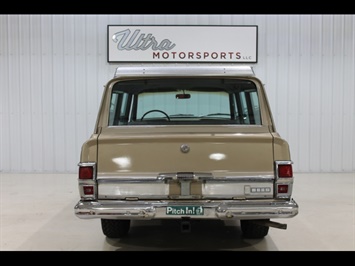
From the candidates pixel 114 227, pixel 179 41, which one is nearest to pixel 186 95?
pixel 114 227

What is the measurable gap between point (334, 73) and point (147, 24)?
4.66 metres

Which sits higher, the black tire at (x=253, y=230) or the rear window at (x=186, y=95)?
the rear window at (x=186, y=95)

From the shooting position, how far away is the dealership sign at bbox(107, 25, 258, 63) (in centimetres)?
874

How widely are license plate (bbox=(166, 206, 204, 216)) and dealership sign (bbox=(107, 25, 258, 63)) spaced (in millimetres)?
5919

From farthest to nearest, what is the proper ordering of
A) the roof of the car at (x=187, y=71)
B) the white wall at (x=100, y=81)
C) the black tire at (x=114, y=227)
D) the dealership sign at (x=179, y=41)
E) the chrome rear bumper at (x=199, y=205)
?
the white wall at (x=100, y=81), the dealership sign at (x=179, y=41), the black tire at (x=114, y=227), the roof of the car at (x=187, y=71), the chrome rear bumper at (x=199, y=205)

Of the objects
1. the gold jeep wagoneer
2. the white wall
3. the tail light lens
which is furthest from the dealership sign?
the tail light lens

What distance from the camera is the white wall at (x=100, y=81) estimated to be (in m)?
8.88

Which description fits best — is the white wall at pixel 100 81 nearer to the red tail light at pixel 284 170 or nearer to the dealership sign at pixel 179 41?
the dealership sign at pixel 179 41

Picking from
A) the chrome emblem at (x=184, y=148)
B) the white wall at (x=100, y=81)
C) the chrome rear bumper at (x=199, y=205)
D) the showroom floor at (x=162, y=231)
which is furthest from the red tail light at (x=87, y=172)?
the white wall at (x=100, y=81)

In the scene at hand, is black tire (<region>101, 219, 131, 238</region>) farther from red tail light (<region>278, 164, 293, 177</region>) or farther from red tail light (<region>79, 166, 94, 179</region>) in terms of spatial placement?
red tail light (<region>278, 164, 293, 177</region>)

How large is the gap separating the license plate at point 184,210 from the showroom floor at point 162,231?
35.3 inches

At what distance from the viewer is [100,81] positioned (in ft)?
29.3

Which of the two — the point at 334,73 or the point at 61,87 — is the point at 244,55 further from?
the point at 61,87

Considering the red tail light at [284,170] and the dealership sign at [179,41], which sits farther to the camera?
the dealership sign at [179,41]
